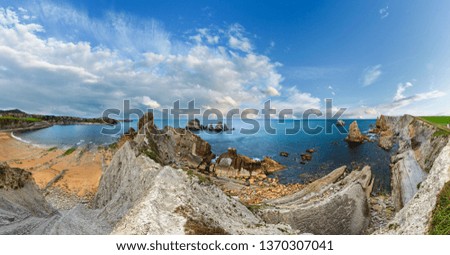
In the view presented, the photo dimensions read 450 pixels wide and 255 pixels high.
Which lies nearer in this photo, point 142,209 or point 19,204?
point 142,209

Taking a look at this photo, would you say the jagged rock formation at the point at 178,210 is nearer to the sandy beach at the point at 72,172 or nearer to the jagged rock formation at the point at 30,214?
the jagged rock formation at the point at 30,214

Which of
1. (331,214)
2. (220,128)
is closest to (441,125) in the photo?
(331,214)

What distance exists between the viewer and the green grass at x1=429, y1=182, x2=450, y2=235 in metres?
8.33

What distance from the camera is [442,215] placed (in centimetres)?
890

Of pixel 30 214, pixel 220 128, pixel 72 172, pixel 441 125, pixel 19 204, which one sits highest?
pixel 220 128

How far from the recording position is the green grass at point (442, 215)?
8327 millimetres

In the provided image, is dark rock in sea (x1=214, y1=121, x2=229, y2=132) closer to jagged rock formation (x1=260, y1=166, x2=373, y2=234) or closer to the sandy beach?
the sandy beach

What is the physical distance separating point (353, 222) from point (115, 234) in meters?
17.4

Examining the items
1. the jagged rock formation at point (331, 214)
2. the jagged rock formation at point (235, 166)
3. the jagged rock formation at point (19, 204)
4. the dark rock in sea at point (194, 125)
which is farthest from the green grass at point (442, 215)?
the dark rock in sea at point (194, 125)

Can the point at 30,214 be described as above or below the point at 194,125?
below

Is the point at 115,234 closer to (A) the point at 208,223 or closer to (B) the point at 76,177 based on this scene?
(A) the point at 208,223

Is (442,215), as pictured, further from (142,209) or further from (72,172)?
(72,172)

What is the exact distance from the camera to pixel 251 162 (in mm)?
40344

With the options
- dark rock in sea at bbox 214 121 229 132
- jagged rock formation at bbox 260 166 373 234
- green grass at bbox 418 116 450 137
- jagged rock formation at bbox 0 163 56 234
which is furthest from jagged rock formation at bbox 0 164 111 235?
dark rock in sea at bbox 214 121 229 132
